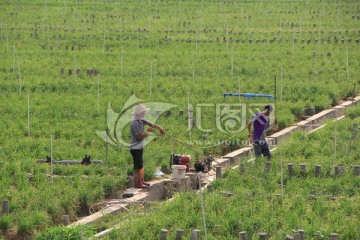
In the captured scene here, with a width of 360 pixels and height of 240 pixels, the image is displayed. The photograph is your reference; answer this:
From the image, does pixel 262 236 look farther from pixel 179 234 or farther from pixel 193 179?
pixel 193 179

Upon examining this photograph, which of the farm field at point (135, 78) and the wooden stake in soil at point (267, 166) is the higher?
the farm field at point (135, 78)

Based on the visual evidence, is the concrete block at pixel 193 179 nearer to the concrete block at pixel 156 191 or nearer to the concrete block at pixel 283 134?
the concrete block at pixel 156 191

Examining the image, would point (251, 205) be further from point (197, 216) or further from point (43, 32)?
point (43, 32)

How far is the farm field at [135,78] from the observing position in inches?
561

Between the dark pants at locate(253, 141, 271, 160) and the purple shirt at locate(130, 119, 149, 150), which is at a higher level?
the purple shirt at locate(130, 119, 149, 150)

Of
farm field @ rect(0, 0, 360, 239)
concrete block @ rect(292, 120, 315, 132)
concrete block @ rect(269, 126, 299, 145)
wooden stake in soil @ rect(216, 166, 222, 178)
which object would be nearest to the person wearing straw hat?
farm field @ rect(0, 0, 360, 239)

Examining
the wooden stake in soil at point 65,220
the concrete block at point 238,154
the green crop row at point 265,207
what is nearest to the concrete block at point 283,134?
the concrete block at point 238,154

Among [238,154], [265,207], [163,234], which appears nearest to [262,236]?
[163,234]

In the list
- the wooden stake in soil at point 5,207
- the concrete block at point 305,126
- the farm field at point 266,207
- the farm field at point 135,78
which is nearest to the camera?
the farm field at point 266,207

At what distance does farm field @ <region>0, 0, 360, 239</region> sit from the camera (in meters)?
14.2

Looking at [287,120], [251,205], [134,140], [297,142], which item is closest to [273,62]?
[287,120]

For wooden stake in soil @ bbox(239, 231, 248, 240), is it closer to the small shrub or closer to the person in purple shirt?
the small shrub

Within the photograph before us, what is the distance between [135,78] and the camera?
24.2 metres

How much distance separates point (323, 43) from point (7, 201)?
2123cm
